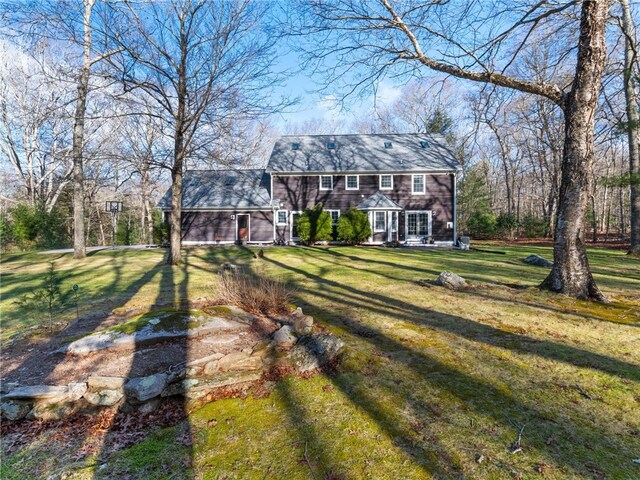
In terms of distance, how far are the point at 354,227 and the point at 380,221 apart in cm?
266

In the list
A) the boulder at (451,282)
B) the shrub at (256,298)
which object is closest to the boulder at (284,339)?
the shrub at (256,298)

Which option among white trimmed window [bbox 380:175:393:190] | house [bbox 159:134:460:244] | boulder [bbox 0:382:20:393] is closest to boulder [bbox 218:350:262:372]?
boulder [bbox 0:382:20:393]

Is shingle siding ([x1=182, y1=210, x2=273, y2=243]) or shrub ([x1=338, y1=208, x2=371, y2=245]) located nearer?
shrub ([x1=338, y1=208, x2=371, y2=245])

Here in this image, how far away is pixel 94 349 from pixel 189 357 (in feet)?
3.74

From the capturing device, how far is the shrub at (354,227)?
19.9 m

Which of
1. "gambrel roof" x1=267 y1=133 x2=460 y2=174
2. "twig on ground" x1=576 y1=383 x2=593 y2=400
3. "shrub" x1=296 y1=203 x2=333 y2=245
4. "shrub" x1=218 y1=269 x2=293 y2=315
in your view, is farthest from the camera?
"gambrel roof" x1=267 y1=133 x2=460 y2=174

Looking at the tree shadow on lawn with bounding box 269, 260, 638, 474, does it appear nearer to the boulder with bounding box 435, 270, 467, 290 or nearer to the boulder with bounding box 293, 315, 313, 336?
the boulder with bounding box 293, 315, 313, 336

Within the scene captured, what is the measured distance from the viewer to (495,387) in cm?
306

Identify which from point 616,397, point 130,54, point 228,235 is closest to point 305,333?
point 616,397

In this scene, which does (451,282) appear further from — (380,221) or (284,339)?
(380,221)

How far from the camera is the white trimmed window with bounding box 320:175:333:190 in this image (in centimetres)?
2268

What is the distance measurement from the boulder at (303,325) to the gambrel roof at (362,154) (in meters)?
18.5

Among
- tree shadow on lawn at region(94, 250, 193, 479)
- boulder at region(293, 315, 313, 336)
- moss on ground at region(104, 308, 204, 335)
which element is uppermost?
moss on ground at region(104, 308, 204, 335)

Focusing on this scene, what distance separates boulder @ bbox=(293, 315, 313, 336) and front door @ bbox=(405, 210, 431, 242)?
18.3 metres
